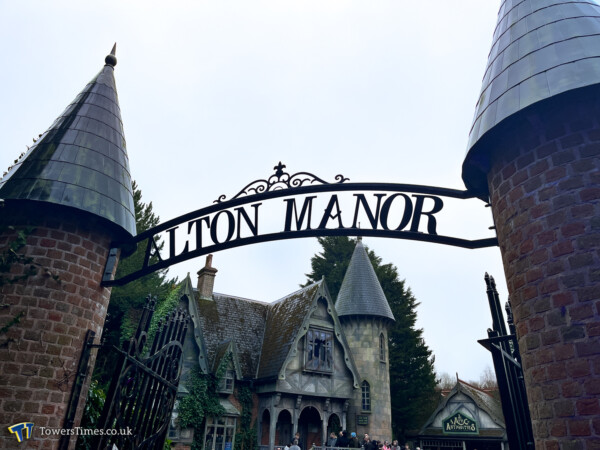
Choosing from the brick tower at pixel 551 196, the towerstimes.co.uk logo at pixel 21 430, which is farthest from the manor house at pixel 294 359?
the brick tower at pixel 551 196

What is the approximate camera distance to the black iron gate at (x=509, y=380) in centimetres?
401

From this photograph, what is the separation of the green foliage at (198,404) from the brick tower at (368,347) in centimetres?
734

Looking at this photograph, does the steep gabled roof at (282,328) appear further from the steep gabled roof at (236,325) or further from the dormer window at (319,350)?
the dormer window at (319,350)

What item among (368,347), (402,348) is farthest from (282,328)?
(402,348)

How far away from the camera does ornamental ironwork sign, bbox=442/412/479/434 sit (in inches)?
894

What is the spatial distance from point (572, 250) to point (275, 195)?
334cm

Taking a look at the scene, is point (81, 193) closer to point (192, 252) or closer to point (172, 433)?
point (192, 252)

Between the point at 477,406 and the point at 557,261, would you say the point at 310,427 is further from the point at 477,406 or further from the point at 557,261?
the point at 557,261

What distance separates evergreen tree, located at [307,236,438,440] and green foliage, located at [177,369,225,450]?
14.8 m

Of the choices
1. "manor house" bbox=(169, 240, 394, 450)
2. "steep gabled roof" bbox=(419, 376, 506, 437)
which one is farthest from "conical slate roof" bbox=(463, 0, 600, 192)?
"steep gabled roof" bbox=(419, 376, 506, 437)

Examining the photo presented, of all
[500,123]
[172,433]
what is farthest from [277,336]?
[500,123]

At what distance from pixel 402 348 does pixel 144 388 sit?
98.7 feet

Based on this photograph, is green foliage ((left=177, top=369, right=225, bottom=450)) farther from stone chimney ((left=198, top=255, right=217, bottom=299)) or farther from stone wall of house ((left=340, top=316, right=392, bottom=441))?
stone wall of house ((left=340, top=316, right=392, bottom=441))

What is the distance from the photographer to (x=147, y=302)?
4828 mm
